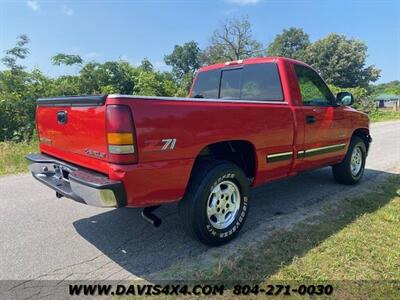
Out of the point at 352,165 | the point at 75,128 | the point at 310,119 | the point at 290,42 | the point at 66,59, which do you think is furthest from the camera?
the point at 290,42

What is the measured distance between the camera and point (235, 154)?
3803mm

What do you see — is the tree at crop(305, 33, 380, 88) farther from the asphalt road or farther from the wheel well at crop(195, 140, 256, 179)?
the wheel well at crop(195, 140, 256, 179)

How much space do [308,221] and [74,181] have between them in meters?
2.76

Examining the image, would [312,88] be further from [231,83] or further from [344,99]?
[231,83]

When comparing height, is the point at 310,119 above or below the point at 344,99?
below

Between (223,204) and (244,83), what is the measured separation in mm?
1941

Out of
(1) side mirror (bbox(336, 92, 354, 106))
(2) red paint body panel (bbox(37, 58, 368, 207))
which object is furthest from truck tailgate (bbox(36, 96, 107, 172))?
(1) side mirror (bbox(336, 92, 354, 106))

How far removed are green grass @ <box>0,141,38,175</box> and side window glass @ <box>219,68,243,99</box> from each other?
16.1 feet

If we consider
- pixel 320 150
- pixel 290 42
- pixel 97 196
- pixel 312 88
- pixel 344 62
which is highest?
pixel 290 42

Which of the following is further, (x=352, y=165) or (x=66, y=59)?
(x=66, y=59)

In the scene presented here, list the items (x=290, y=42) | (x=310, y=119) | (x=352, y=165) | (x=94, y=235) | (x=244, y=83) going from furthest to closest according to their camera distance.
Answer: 1. (x=290, y=42)
2. (x=352, y=165)
3. (x=244, y=83)
4. (x=310, y=119)
5. (x=94, y=235)

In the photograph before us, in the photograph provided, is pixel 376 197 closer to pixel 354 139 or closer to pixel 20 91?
pixel 354 139

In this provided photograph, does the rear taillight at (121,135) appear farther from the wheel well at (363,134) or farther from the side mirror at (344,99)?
the wheel well at (363,134)

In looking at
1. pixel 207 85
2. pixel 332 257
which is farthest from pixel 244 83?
pixel 332 257
